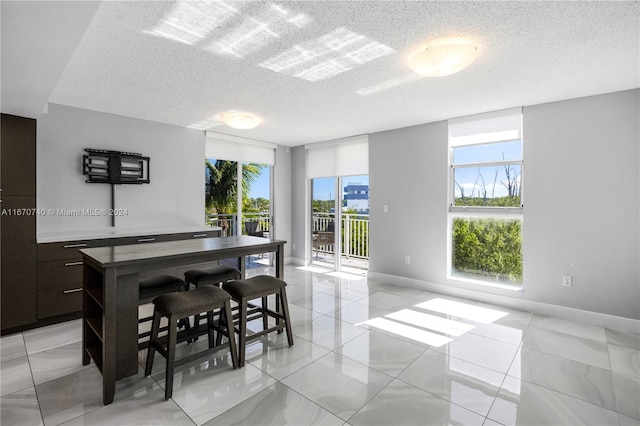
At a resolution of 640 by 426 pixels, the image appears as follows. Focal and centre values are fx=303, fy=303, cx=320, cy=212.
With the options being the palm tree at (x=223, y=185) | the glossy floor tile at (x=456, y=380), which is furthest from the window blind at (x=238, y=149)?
the glossy floor tile at (x=456, y=380)

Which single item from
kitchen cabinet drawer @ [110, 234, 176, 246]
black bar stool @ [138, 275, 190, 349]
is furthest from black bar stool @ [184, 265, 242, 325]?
kitchen cabinet drawer @ [110, 234, 176, 246]

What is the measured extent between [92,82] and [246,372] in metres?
3.12

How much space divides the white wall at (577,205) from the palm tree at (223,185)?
3446 millimetres

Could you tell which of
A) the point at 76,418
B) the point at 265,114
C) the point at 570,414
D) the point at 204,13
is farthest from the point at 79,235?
the point at 570,414

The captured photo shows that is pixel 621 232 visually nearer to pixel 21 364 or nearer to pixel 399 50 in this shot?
pixel 399 50

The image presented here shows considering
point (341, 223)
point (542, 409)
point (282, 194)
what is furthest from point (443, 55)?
point (282, 194)

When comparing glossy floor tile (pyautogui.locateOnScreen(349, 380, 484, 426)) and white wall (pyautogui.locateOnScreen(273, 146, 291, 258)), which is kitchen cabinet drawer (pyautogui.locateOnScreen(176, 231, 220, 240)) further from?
glossy floor tile (pyautogui.locateOnScreen(349, 380, 484, 426))

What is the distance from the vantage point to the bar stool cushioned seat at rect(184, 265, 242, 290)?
8.93 feet

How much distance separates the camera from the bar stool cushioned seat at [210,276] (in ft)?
8.93

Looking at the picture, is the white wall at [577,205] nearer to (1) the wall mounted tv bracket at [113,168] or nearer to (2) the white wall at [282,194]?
(2) the white wall at [282,194]

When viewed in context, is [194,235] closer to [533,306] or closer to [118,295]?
[118,295]

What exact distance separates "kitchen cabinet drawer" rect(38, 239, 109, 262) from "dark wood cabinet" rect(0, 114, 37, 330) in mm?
71

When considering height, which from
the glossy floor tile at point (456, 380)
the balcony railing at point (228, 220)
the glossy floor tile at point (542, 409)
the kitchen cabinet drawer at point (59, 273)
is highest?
the balcony railing at point (228, 220)

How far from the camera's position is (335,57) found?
8.25ft
